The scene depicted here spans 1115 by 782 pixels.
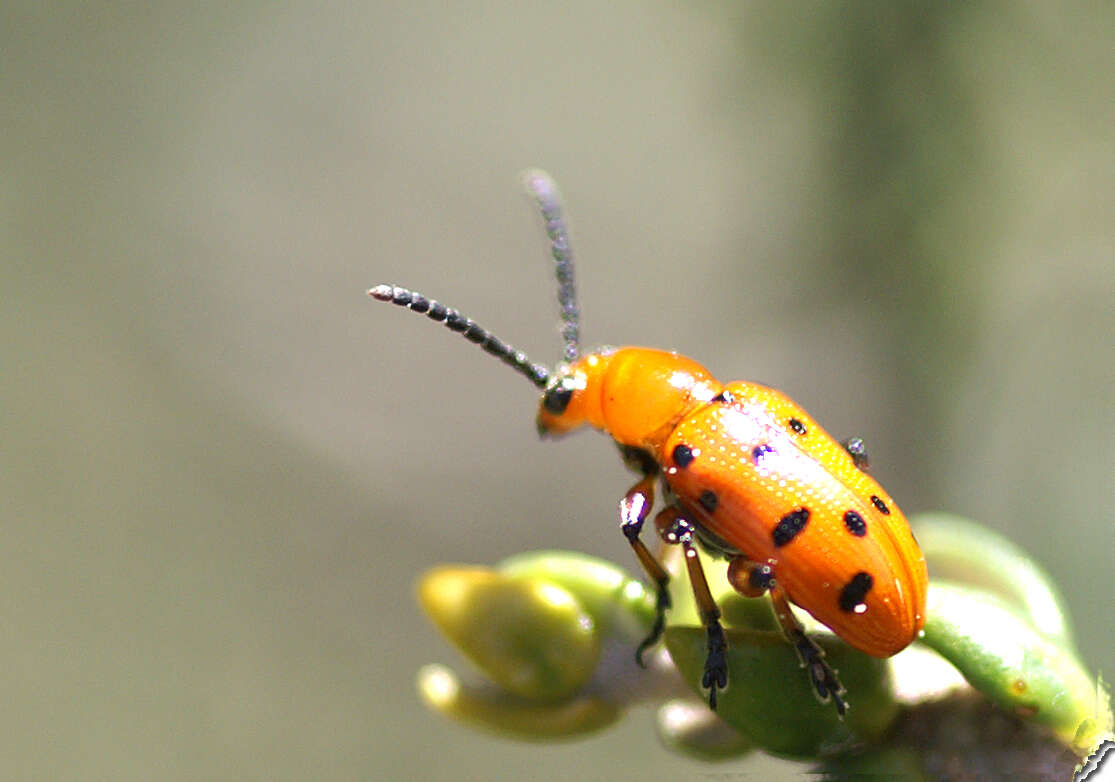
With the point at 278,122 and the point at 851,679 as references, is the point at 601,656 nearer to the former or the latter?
the point at 851,679

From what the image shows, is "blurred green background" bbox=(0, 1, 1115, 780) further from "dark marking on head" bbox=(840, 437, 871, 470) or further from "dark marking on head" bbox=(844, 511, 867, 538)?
"dark marking on head" bbox=(844, 511, 867, 538)

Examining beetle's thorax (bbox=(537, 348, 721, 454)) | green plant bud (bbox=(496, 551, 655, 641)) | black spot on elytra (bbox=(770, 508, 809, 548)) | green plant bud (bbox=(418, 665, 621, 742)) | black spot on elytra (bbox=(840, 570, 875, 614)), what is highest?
beetle's thorax (bbox=(537, 348, 721, 454))

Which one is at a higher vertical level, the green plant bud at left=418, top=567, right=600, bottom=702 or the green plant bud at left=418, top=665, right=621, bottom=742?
the green plant bud at left=418, top=567, right=600, bottom=702

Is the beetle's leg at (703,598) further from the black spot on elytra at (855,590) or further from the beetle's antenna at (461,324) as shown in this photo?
the beetle's antenna at (461,324)

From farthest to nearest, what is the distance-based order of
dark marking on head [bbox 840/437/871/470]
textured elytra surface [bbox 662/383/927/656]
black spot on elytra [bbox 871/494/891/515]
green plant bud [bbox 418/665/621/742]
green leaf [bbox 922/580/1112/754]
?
dark marking on head [bbox 840/437/871/470]
black spot on elytra [bbox 871/494/891/515]
textured elytra surface [bbox 662/383/927/656]
green plant bud [bbox 418/665/621/742]
green leaf [bbox 922/580/1112/754]

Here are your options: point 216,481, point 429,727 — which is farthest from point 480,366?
point 429,727

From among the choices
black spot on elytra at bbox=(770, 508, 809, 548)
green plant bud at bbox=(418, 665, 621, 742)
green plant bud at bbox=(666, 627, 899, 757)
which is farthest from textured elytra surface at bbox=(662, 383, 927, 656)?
green plant bud at bbox=(418, 665, 621, 742)

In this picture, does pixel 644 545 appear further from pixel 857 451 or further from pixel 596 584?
pixel 857 451
